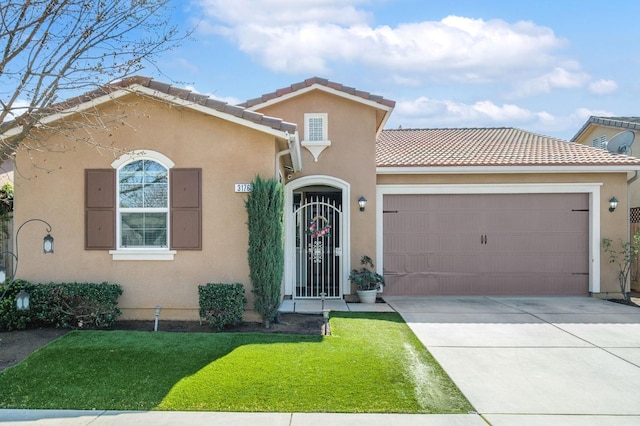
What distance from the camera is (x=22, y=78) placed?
6.88 m

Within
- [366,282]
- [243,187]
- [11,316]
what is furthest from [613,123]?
[11,316]

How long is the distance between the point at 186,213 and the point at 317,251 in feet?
13.1

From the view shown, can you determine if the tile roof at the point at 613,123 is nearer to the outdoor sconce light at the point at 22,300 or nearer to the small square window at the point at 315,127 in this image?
the small square window at the point at 315,127

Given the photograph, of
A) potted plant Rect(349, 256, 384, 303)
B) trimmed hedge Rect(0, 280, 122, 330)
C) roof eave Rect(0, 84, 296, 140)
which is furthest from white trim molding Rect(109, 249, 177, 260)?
potted plant Rect(349, 256, 384, 303)

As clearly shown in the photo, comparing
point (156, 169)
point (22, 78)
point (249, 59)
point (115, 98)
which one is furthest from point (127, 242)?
point (249, 59)

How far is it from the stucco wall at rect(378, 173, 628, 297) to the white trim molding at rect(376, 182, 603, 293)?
84 millimetres

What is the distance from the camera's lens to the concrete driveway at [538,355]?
4801 millimetres

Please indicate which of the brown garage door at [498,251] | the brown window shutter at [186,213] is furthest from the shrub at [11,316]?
the brown garage door at [498,251]

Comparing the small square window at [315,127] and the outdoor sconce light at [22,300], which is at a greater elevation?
the small square window at [315,127]

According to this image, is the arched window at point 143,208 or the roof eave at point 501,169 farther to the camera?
the roof eave at point 501,169

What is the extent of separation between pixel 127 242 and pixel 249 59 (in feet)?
17.0

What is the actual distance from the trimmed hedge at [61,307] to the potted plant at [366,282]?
17.9 feet

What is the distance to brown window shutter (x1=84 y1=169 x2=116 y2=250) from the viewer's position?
8539 mm

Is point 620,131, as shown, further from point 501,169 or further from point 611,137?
point 501,169
